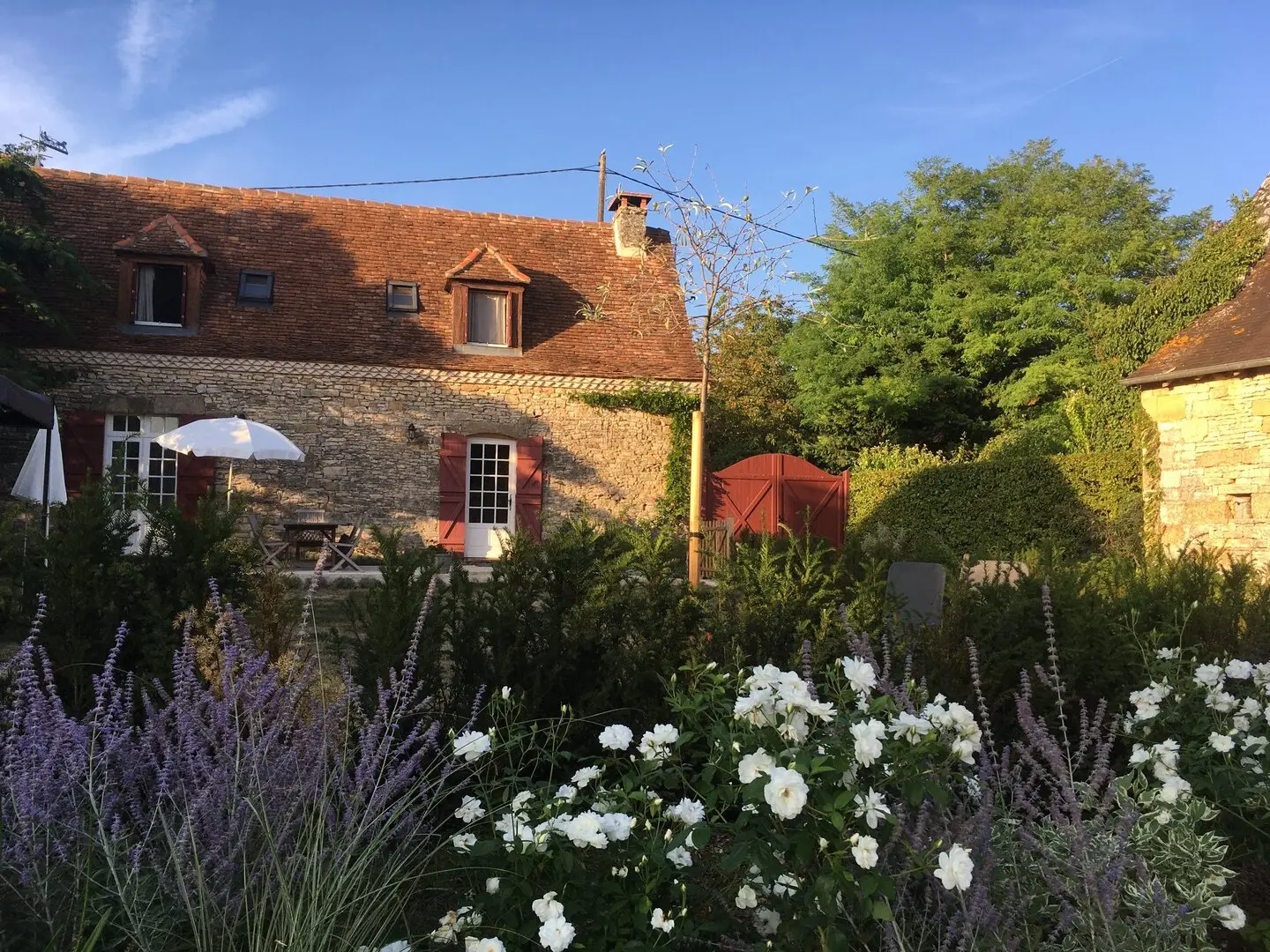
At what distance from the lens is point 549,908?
1.89 m

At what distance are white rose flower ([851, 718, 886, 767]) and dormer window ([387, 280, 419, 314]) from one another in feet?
46.0

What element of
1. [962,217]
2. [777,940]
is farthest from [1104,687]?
[962,217]

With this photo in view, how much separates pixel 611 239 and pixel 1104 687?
14267 mm

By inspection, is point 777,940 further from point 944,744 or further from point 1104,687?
point 1104,687

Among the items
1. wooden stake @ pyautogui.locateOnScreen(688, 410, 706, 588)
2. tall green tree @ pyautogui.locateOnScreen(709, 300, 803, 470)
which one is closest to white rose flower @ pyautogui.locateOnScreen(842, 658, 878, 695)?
wooden stake @ pyautogui.locateOnScreen(688, 410, 706, 588)

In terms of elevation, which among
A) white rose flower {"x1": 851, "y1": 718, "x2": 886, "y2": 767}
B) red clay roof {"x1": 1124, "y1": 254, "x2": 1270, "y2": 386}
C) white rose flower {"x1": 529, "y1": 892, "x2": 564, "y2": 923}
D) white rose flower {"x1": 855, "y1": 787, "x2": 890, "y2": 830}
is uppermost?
red clay roof {"x1": 1124, "y1": 254, "x2": 1270, "y2": 386}

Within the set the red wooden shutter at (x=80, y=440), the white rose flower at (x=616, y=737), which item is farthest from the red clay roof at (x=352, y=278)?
the white rose flower at (x=616, y=737)

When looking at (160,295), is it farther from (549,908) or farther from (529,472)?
(549,908)

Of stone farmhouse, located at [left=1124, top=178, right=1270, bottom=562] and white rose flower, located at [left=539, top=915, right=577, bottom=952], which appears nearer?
white rose flower, located at [left=539, top=915, right=577, bottom=952]

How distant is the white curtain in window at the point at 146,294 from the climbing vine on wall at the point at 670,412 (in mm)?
6379

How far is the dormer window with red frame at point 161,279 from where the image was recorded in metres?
13.8

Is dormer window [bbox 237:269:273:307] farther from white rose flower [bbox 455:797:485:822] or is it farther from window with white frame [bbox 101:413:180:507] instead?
white rose flower [bbox 455:797:485:822]

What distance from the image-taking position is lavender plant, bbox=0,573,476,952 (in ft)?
6.59

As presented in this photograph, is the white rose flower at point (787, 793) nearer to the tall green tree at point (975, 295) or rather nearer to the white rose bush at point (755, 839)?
the white rose bush at point (755, 839)
